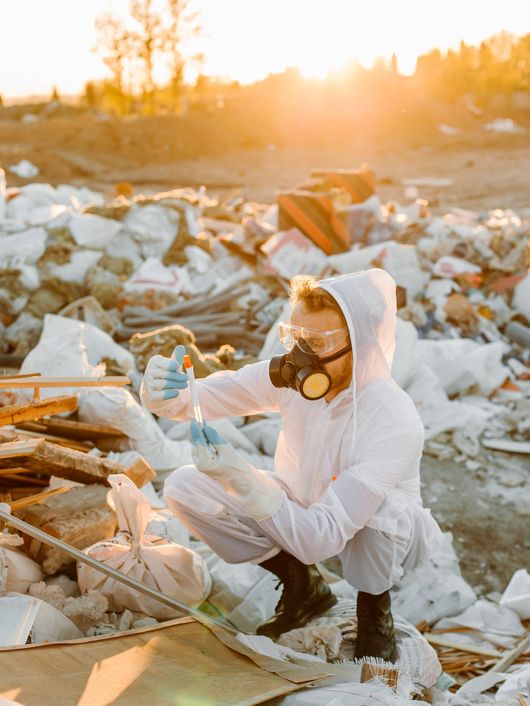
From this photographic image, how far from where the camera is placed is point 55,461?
2721 millimetres

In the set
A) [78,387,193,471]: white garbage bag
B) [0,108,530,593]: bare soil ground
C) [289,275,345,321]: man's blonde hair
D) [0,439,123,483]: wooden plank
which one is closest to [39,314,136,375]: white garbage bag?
[78,387,193,471]: white garbage bag

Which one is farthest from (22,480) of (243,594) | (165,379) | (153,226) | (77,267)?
(153,226)

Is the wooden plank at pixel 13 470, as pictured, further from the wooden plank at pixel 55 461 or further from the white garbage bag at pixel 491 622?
the white garbage bag at pixel 491 622

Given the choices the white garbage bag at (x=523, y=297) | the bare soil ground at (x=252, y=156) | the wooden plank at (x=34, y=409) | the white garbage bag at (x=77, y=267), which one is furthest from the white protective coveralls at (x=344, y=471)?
the bare soil ground at (x=252, y=156)

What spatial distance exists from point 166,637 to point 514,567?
7.05 ft

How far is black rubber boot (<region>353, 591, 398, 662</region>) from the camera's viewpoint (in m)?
2.54

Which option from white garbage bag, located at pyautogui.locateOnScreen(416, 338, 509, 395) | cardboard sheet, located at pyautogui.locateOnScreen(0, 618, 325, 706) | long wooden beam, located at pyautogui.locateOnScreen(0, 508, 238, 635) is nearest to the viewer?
cardboard sheet, located at pyautogui.locateOnScreen(0, 618, 325, 706)

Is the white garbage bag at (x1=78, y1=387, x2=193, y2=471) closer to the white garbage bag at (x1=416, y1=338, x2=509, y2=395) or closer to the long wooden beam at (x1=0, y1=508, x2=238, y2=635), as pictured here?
the long wooden beam at (x1=0, y1=508, x2=238, y2=635)

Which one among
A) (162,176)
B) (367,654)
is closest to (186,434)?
(367,654)

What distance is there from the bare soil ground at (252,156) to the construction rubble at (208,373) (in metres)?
7.14

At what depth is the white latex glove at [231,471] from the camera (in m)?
2.09

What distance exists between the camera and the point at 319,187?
8523mm

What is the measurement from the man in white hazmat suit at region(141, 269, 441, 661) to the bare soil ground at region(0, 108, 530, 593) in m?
12.0

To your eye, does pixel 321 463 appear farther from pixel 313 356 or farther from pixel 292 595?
pixel 292 595
